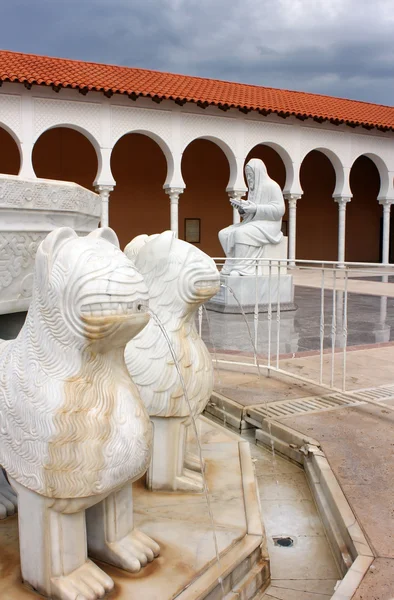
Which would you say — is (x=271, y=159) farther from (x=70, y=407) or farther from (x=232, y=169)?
(x=70, y=407)

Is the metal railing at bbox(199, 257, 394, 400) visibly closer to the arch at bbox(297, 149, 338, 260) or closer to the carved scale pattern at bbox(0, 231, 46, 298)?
the carved scale pattern at bbox(0, 231, 46, 298)

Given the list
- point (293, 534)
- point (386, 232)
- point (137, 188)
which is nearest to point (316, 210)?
point (386, 232)

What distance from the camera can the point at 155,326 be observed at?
2498 mm

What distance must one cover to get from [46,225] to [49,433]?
3.51 feet

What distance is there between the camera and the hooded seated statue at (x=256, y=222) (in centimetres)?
1016

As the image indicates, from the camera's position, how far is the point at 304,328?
785 centimetres

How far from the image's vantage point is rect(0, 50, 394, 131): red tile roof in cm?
1302

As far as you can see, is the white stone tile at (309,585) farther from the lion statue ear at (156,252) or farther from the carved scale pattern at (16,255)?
the carved scale pattern at (16,255)

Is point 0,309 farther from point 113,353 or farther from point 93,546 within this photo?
point 93,546

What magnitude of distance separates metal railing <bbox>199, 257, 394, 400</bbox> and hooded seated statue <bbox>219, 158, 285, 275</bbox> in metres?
0.43

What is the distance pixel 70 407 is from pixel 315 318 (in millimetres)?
7387

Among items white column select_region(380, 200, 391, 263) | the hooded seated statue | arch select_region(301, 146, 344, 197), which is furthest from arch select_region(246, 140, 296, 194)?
the hooded seated statue

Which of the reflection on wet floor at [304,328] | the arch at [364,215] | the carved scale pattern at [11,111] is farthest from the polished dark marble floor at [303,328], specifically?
the arch at [364,215]

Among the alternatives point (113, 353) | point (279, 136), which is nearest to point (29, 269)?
point (113, 353)
